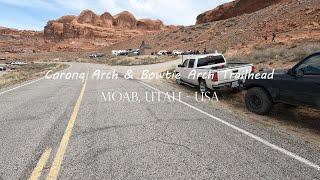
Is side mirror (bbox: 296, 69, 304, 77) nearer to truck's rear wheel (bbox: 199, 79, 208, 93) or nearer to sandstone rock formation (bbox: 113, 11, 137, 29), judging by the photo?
truck's rear wheel (bbox: 199, 79, 208, 93)

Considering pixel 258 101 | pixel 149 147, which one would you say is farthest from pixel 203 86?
pixel 149 147

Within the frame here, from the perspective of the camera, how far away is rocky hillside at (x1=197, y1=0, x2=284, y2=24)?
8461 centimetres

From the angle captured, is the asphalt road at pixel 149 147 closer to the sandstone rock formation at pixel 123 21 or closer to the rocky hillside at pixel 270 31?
the rocky hillside at pixel 270 31

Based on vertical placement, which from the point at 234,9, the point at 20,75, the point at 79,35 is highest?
the point at 234,9

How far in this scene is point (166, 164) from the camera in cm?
487

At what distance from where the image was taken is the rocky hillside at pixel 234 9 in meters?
84.6

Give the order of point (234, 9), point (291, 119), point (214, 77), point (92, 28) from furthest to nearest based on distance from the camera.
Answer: point (92, 28)
point (234, 9)
point (214, 77)
point (291, 119)

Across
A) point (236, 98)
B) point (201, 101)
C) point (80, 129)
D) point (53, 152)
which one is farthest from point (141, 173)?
point (236, 98)

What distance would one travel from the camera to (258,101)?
8758mm

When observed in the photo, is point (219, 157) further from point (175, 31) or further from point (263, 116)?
point (175, 31)

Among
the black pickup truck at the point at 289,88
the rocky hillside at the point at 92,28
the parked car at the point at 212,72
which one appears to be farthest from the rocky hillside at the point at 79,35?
the black pickup truck at the point at 289,88

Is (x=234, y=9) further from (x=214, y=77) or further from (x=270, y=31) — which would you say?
(x=214, y=77)

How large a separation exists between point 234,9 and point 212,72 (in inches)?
3477

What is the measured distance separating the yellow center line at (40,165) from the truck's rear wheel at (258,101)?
568 centimetres
